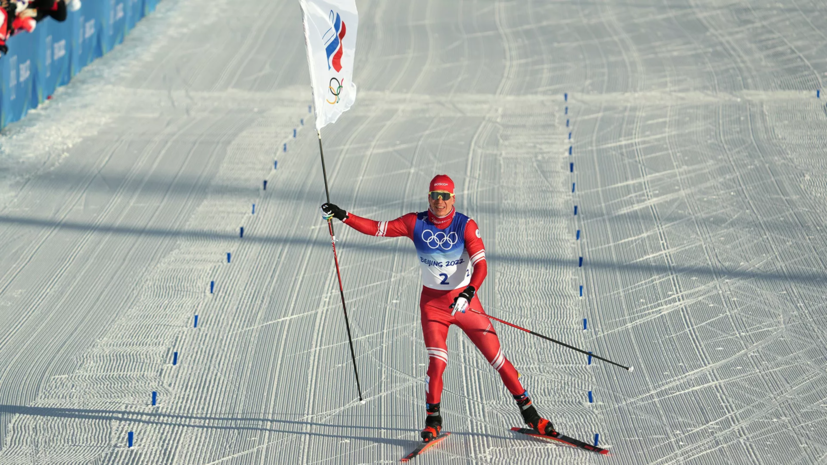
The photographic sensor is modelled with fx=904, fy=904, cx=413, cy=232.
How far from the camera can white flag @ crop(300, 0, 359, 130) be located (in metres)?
6.09

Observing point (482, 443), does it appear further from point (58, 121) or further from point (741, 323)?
point (58, 121)

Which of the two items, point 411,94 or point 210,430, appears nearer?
point 210,430

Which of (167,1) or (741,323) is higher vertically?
(741,323)

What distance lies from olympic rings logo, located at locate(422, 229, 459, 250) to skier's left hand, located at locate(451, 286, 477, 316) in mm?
345

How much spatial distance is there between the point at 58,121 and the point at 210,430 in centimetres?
704

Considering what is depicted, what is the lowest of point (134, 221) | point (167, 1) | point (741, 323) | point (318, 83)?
point (167, 1)

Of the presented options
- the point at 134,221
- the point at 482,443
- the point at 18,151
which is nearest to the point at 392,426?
the point at 482,443

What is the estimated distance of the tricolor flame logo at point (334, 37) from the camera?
618 centimetres

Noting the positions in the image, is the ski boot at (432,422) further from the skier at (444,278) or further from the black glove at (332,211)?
the black glove at (332,211)

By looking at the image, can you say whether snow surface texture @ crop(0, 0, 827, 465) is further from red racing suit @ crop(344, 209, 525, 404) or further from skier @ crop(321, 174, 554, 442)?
red racing suit @ crop(344, 209, 525, 404)

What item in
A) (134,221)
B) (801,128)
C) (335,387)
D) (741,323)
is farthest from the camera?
(801,128)

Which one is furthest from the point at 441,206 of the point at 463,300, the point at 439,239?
the point at 463,300

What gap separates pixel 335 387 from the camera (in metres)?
6.56

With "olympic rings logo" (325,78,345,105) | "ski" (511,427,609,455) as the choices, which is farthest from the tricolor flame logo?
"ski" (511,427,609,455)
